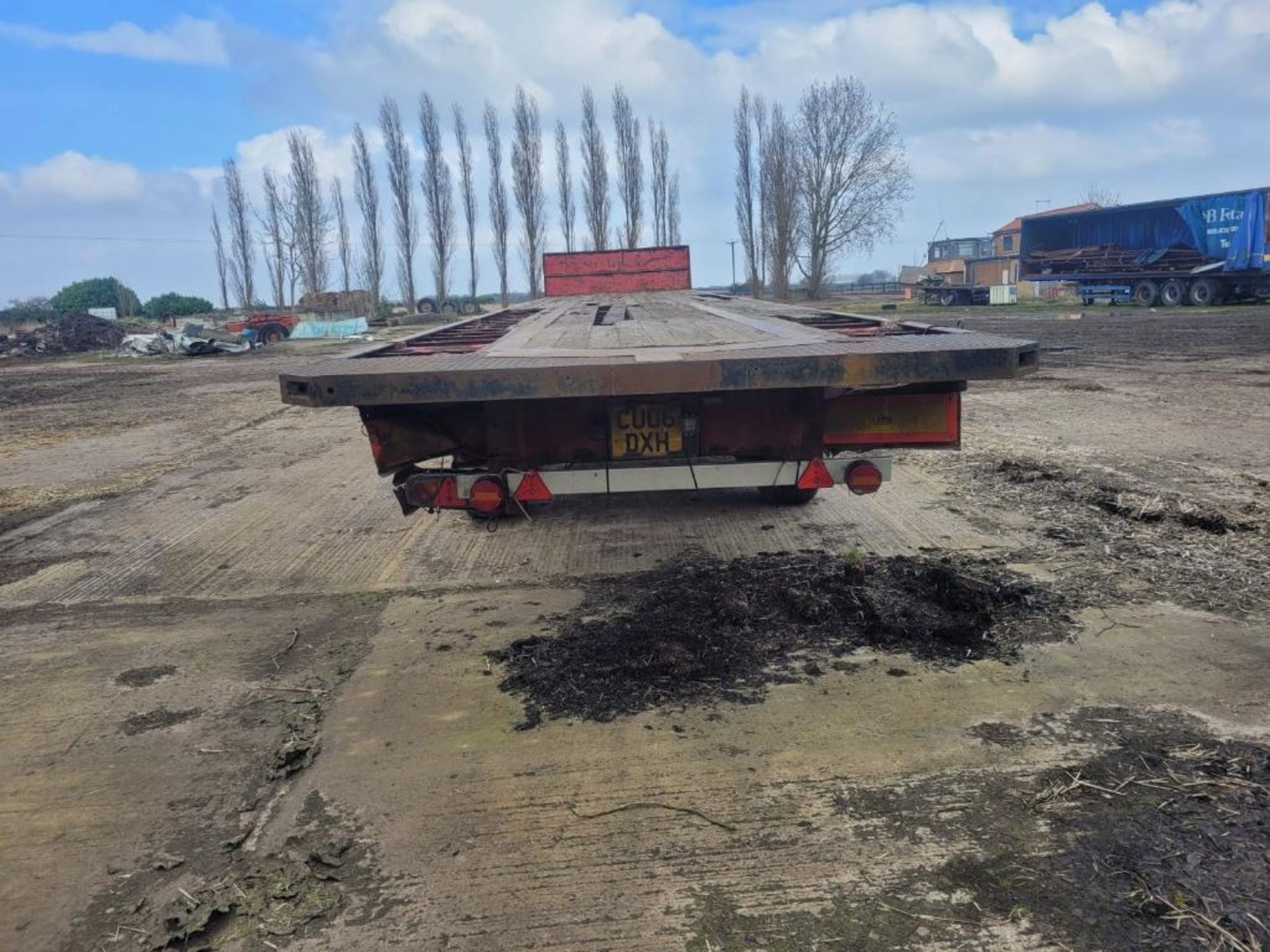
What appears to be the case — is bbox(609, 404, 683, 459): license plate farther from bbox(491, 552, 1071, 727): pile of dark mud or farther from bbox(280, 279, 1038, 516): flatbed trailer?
bbox(491, 552, 1071, 727): pile of dark mud

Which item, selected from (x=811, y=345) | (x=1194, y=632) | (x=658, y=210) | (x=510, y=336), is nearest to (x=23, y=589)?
(x=510, y=336)

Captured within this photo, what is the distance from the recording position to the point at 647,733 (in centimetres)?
317

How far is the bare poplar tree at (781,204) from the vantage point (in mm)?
47719

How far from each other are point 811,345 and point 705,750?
1817 millimetres

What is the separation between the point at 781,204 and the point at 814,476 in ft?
155

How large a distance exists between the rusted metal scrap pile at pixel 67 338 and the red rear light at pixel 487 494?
36.3 meters

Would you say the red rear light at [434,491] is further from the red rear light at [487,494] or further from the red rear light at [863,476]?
the red rear light at [863,476]

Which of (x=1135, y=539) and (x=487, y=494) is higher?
(x=487, y=494)

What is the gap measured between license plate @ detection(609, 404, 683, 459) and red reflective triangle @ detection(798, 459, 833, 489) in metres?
0.64

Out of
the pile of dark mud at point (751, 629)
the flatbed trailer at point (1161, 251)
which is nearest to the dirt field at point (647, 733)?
the pile of dark mud at point (751, 629)

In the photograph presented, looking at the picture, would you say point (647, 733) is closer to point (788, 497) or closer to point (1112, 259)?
point (788, 497)

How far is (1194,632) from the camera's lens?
3748 mm

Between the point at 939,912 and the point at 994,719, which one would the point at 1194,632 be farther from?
the point at 939,912

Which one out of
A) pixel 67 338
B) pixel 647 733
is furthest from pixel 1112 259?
pixel 67 338
